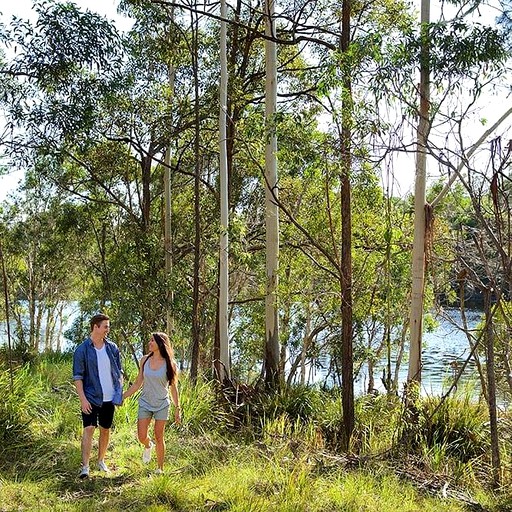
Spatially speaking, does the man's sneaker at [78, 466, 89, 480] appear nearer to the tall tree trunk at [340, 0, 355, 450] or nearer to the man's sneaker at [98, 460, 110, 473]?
the man's sneaker at [98, 460, 110, 473]

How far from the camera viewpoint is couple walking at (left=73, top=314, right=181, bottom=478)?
19.4ft

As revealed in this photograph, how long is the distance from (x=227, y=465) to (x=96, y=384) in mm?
1436

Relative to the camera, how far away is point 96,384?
19.5 ft

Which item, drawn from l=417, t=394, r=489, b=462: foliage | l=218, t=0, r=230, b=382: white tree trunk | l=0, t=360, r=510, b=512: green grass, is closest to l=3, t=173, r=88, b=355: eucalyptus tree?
l=218, t=0, r=230, b=382: white tree trunk

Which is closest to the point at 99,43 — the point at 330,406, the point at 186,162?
the point at 330,406

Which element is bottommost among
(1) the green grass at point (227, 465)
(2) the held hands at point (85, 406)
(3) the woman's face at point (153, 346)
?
(1) the green grass at point (227, 465)

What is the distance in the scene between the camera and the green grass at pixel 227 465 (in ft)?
16.9

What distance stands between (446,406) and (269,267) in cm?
403

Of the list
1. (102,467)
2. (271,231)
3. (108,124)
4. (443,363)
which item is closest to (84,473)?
(102,467)

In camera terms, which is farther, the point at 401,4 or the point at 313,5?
the point at 313,5

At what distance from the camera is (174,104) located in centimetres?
1454

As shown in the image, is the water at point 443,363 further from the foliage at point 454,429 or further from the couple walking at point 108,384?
the couple walking at point 108,384

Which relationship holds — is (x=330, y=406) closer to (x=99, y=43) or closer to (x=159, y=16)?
(x=99, y=43)

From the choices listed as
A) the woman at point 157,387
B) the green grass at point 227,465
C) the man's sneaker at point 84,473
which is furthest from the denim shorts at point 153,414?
the man's sneaker at point 84,473
